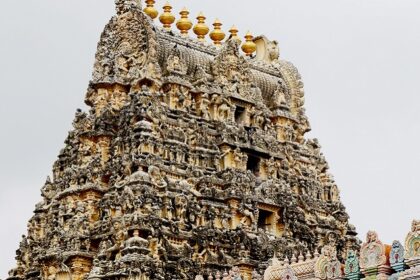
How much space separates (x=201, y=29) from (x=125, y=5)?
4.02 m

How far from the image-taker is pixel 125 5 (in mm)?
49469

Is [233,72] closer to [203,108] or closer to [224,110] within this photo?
[224,110]

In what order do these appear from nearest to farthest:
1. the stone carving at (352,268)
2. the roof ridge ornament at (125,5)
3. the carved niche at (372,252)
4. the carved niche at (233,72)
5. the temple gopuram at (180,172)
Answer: the carved niche at (372,252), the stone carving at (352,268), the temple gopuram at (180,172), the carved niche at (233,72), the roof ridge ornament at (125,5)

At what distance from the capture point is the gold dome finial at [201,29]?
51.3m

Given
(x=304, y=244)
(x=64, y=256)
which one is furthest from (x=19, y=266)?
(x=304, y=244)

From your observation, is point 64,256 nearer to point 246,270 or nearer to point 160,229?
point 160,229

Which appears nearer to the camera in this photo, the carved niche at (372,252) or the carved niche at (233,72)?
the carved niche at (372,252)

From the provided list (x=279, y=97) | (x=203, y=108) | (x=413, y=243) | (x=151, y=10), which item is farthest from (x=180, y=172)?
(x=413, y=243)

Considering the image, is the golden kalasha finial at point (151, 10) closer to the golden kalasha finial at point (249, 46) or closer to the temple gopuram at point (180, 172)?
the temple gopuram at point (180, 172)

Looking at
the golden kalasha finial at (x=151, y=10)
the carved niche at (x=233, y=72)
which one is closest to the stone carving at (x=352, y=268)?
the carved niche at (x=233, y=72)

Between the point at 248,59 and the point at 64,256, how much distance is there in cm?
1437

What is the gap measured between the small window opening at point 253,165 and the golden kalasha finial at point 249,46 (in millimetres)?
7458

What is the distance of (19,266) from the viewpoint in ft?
165

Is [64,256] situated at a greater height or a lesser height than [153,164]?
lesser
